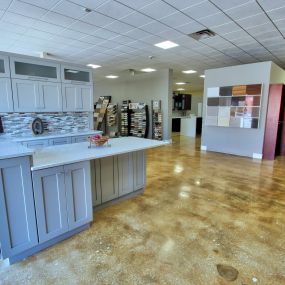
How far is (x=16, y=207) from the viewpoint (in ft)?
5.81

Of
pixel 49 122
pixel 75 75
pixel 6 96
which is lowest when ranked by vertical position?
pixel 49 122

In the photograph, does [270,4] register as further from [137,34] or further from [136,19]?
[137,34]

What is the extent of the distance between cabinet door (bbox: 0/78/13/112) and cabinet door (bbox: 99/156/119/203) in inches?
105

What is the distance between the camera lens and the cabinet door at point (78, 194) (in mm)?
2074

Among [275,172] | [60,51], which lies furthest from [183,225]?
[60,51]

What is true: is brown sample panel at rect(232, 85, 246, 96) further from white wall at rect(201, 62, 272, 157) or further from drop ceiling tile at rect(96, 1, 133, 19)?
drop ceiling tile at rect(96, 1, 133, 19)

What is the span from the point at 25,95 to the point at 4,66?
2.03 feet

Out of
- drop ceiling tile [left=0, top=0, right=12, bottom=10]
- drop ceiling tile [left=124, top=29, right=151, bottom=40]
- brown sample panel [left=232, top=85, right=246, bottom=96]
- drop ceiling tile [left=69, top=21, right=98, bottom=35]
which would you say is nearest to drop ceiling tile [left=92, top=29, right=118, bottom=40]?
drop ceiling tile [left=69, top=21, right=98, bottom=35]

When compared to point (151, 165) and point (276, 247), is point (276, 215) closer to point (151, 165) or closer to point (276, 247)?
point (276, 247)

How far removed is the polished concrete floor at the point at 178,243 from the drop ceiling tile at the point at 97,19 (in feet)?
10.2

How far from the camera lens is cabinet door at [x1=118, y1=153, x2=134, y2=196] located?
9.53 ft

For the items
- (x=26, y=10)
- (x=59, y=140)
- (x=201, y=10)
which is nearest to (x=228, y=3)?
(x=201, y=10)

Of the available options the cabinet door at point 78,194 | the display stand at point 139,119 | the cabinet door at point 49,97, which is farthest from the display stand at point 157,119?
the cabinet door at point 78,194

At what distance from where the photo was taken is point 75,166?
2090 mm
